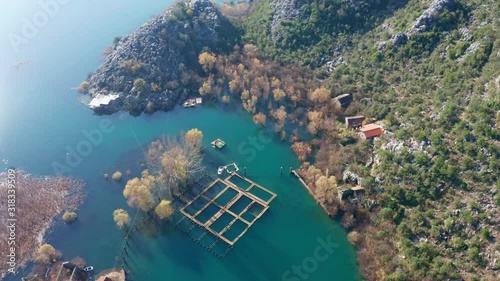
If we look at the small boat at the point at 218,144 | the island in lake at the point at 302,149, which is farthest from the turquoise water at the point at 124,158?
the small boat at the point at 218,144

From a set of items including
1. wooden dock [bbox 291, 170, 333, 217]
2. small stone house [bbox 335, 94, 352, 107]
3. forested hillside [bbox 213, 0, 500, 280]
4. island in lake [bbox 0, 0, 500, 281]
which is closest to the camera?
forested hillside [bbox 213, 0, 500, 280]

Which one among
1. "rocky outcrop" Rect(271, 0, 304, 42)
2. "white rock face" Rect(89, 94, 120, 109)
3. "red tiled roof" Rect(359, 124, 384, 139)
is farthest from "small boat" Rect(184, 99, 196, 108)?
"red tiled roof" Rect(359, 124, 384, 139)

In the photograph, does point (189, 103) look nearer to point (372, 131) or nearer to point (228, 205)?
point (228, 205)

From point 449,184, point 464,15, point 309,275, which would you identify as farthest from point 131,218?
point 464,15

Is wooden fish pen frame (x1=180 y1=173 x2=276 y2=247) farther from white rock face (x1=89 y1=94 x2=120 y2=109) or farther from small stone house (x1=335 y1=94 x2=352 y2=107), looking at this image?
white rock face (x1=89 y1=94 x2=120 y2=109)

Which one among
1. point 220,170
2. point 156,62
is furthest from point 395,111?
point 156,62

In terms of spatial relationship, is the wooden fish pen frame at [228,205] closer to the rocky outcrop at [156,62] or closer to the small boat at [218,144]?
the small boat at [218,144]
